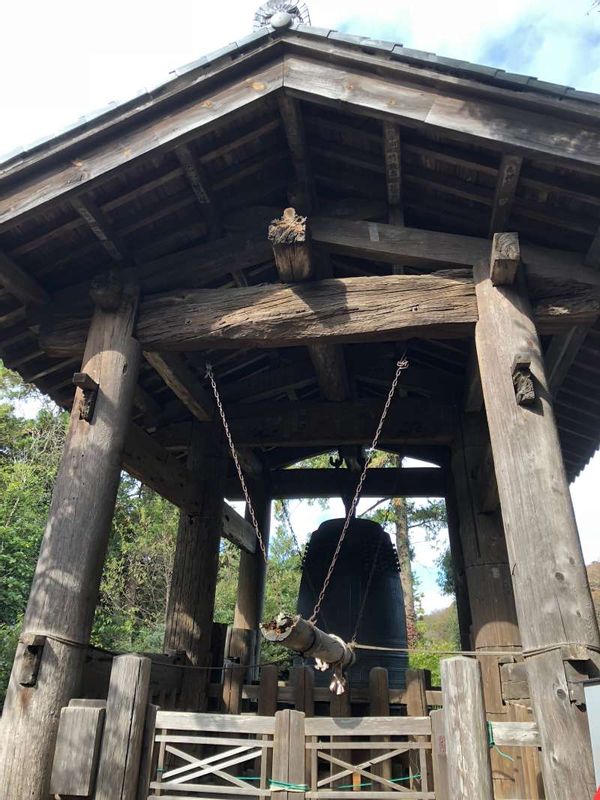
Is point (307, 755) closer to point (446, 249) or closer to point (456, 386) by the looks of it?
point (446, 249)

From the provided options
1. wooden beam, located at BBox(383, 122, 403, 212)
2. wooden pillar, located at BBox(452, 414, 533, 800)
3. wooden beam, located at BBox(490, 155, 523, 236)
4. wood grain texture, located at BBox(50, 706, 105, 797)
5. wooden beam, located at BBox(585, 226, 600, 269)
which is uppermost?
wooden beam, located at BBox(383, 122, 403, 212)

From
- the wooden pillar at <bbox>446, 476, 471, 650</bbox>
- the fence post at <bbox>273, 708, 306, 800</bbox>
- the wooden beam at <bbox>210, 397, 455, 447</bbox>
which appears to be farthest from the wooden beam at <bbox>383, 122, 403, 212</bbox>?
the wooden pillar at <bbox>446, 476, 471, 650</bbox>

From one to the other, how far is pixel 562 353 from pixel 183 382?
3.86 metres

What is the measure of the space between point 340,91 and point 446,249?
4.74 feet

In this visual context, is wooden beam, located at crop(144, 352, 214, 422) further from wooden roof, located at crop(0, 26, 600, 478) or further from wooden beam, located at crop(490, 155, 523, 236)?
wooden beam, located at crop(490, 155, 523, 236)

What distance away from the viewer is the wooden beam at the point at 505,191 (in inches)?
161

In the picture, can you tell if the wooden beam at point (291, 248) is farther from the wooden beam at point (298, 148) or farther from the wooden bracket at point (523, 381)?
the wooden bracket at point (523, 381)

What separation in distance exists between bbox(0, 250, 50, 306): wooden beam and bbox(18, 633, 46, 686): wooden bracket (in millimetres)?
2881

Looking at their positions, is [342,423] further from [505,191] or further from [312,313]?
[505,191]

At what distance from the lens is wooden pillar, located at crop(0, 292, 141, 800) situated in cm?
344

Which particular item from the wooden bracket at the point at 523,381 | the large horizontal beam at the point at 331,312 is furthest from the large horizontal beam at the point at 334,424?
the wooden bracket at the point at 523,381

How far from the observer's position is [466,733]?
2.81 meters

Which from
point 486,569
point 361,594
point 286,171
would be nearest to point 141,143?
point 286,171

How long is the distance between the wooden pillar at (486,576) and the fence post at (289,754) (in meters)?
2.62
